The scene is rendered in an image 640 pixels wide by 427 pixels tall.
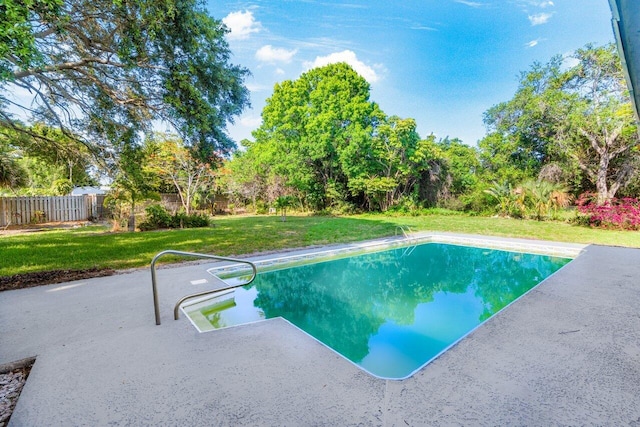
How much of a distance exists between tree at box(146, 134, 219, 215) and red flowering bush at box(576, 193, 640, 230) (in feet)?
53.4

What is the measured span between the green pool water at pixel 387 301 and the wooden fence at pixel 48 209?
13250mm

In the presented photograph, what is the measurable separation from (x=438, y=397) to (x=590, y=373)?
1336 millimetres

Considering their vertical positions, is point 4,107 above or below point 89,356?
above

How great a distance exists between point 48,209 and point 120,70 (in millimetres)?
11109

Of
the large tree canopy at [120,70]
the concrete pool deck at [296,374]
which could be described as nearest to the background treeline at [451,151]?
the large tree canopy at [120,70]

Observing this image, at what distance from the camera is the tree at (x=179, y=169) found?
572 inches

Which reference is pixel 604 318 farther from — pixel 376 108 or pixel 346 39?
pixel 376 108

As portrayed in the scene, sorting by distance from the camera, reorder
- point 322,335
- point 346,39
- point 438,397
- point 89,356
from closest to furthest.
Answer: point 438,397 < point 89,356 < point 322,335 < point 346,39

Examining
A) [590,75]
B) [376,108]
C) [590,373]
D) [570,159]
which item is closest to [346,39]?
[376,108]

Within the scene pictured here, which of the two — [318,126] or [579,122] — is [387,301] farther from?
[318,126]

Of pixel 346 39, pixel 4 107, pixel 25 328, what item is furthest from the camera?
pixel 346 39

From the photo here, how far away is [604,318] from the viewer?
3.46 m

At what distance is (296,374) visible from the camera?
2.41 m

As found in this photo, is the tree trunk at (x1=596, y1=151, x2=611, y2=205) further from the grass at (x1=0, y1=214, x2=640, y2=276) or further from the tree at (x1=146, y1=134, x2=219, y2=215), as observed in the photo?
the tree at (x1=146, y1=134, x2=219, y2=215)
